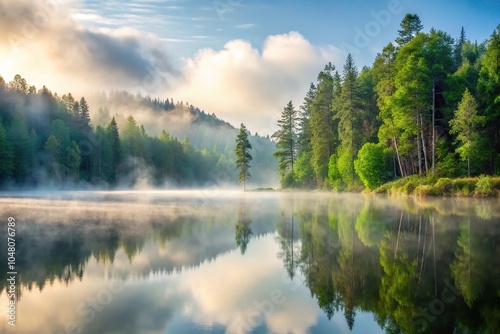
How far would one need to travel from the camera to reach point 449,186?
42094mm

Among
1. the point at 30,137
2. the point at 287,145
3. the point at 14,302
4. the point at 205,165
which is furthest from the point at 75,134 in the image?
the point at 14,302

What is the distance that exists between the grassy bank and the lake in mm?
22502

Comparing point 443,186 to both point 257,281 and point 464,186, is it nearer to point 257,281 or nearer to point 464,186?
point 464,186

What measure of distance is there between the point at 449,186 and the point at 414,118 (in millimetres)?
11043

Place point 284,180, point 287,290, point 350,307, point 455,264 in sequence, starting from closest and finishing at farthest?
point 350,307
point 287,290
point 455,264
point 284,180

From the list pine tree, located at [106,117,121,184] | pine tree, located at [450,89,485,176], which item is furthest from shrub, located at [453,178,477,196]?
pine tree, located at [106,117,121,184]

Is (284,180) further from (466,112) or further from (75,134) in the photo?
(75,134)

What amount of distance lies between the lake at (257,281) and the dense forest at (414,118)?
3135 cm

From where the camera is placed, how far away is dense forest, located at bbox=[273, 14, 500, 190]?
46.7 meters

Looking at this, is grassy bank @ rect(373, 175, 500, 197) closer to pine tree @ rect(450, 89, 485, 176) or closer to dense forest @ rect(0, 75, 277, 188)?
pine tree @ rect(450, 89, 485, 176)

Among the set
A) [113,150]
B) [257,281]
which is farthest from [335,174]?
[113,150]

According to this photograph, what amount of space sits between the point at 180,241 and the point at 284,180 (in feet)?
219

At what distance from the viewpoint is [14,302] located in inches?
328

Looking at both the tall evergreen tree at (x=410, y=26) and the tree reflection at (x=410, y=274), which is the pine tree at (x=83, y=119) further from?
the tree reflection at (x=410, y=274)
